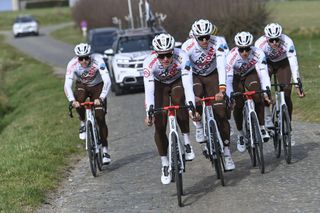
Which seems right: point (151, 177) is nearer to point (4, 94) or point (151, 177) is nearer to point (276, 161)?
point (276, 161)

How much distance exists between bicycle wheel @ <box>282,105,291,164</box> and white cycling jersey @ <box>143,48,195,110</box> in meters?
1.88

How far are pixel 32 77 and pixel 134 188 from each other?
69.7 ft

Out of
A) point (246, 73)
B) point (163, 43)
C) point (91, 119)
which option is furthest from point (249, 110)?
point (91, 119)

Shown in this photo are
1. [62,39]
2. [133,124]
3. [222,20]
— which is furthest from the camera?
[62,39]

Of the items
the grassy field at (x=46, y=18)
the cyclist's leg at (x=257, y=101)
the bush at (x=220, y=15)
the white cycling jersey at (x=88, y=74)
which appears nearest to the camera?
the cyclist's leg at (x=257, y=101)

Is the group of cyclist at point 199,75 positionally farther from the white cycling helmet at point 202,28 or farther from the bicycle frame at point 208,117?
the bicycle frame at point 208,117

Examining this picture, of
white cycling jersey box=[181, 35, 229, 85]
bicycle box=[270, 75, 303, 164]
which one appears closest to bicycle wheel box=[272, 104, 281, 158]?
bicycle box=[270, 75, 303, 164]

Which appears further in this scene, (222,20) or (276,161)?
(222,20)

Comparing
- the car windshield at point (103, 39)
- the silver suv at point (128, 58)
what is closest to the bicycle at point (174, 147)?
the silver suv at point (128, 58)

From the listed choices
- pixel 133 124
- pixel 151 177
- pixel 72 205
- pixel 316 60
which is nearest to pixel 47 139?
pixel 133 124

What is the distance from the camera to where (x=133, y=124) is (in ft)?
52.7

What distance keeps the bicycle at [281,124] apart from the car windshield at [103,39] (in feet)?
61.4

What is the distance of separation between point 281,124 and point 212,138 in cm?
145

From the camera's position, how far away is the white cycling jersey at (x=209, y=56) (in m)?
9.66
